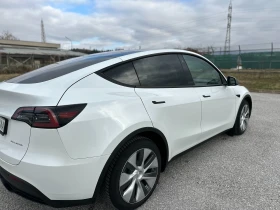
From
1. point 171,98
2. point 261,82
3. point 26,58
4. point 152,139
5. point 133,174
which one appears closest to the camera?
point 133,174

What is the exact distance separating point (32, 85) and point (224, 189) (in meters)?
2.33

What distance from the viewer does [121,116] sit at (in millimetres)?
2086

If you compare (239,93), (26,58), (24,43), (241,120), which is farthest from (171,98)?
(24,43)

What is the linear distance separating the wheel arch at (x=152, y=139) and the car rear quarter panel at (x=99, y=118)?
0.14 ft

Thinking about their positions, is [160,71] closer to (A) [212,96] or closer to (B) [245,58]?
(A) [212,96]

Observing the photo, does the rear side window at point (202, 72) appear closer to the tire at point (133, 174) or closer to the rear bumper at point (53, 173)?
the tire at point (133, 174)

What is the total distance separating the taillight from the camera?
1.79 meters

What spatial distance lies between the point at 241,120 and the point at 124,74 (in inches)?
120

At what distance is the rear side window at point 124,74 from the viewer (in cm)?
226

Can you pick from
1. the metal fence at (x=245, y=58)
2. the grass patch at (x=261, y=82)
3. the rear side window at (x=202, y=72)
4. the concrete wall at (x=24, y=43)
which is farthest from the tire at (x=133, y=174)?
the concrete wall at (x=24, y=43)

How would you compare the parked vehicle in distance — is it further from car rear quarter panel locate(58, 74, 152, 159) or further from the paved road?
the paved road

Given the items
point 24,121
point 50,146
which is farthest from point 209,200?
point 24,121

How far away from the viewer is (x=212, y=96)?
3377 millimetres

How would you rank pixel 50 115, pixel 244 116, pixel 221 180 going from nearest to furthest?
1. pixel 50 115
2. pixel 221 180
3. pixel 244 116
